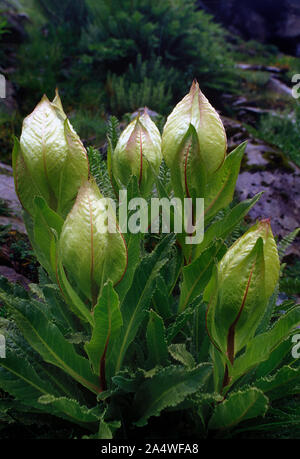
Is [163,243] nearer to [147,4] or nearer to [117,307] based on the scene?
[117,307]

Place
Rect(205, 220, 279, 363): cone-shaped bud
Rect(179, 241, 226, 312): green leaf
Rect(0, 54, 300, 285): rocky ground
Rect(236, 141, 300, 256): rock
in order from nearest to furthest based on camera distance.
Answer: Rect(205, 220, 279, 363): cone-shaped bud, Rect(179, 241, 226, 312): green leaf, Rect(0, 54, 300, 285): rocky ground, Rect(236, 141, 300, 256): rock

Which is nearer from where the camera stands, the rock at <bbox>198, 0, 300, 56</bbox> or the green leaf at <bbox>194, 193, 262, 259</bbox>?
the green leaf at <bbox>194, 193, 262, 259</bbox>

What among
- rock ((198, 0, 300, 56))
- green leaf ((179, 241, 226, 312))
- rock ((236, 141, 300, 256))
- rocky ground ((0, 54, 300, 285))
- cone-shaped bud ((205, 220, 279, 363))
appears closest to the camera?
cone-shaped bud ((205, 220, 279, 363))

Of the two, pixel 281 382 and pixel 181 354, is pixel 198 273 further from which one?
pixel 281 382

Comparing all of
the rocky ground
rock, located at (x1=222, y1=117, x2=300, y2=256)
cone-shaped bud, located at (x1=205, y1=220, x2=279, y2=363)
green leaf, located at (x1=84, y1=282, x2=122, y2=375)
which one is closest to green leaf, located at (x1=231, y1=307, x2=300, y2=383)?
cone-shaped bud, located at (x1=205, y1=220, x2=279, y2=363)

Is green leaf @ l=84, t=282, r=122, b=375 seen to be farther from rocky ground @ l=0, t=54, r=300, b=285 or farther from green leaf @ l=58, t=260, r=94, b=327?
rocky ground @ l=0, t=54, r=300, b=285

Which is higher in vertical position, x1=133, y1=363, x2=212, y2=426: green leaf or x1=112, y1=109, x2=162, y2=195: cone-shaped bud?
x1=112, y1=109, x2=162, y2=195: cone-shaped bud
